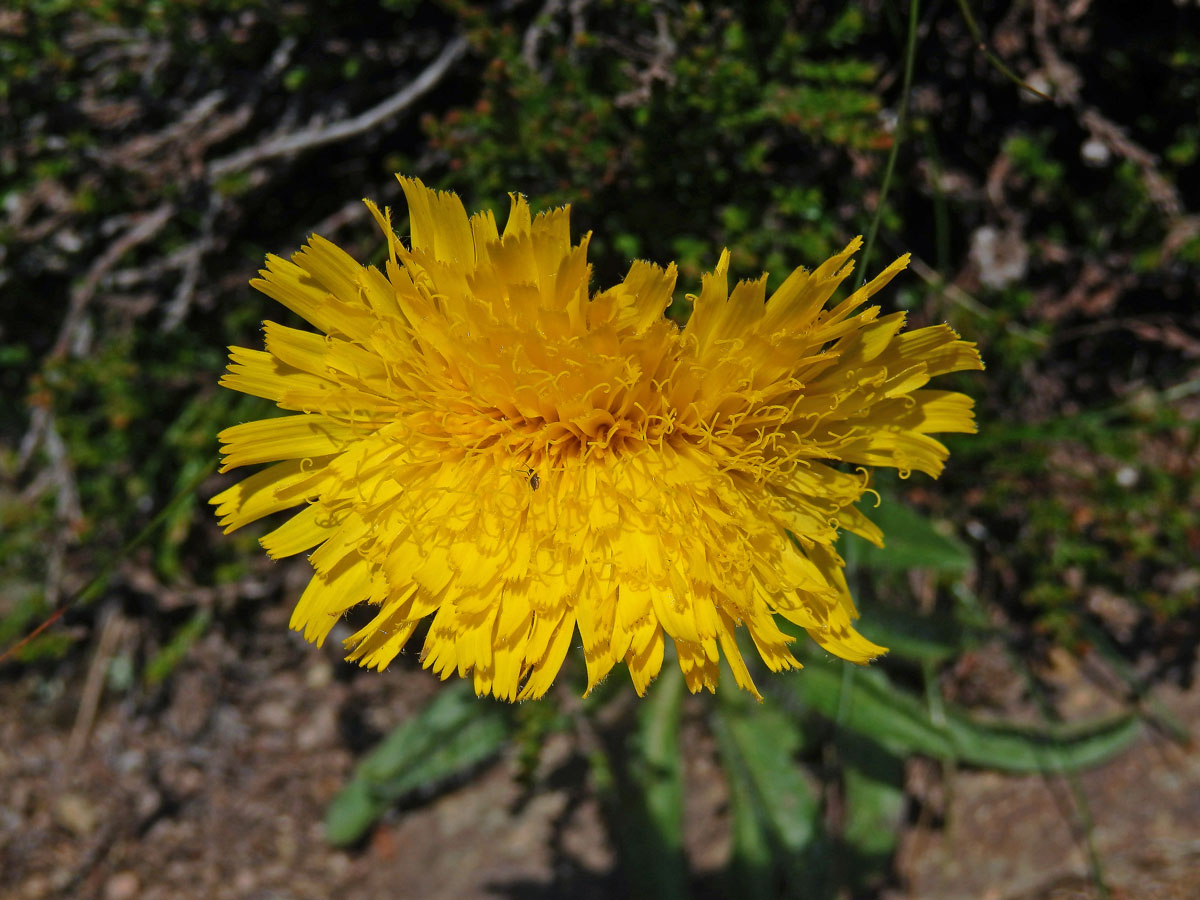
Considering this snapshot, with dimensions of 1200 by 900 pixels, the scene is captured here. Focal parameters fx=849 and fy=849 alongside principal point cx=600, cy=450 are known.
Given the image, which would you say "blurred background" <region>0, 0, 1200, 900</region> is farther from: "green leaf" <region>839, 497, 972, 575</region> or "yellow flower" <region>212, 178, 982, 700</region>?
"yellow flower" <region>212, 178, 982, 700</region>

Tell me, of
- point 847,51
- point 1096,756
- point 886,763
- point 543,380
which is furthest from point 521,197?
point 1096,756

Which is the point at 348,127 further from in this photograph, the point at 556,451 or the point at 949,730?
the point at 949,730

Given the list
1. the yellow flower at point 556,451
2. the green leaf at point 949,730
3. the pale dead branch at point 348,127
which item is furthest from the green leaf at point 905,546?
the pale dead branch at point 348,127

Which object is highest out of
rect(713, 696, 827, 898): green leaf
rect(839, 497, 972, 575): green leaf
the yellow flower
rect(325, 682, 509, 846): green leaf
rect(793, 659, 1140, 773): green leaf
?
the yellow flower

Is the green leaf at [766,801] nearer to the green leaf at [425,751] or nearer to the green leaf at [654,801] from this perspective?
the green leaf at [654,801]

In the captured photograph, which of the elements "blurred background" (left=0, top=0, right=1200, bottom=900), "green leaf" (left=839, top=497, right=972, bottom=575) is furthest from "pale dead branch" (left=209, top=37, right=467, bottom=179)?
"green leaf" (left=839, top=497, right=972, bottom=575)

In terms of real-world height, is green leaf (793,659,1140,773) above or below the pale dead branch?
below

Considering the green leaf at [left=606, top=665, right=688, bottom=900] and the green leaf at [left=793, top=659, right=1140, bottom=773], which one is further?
the green leaf at [left=606, top=665, right=688, bottom=900]
